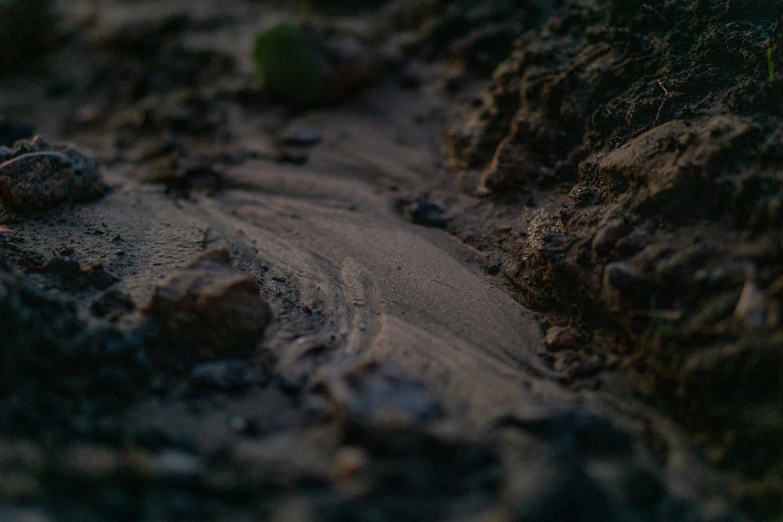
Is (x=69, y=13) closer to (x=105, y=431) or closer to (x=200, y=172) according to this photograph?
(x=200, y=172)

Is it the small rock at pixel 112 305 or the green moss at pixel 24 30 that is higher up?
the green moss at pixel 24 30

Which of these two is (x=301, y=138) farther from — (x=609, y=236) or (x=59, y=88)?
(x=59, y=88)

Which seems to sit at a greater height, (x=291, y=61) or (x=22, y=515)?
(x=291, y=61)

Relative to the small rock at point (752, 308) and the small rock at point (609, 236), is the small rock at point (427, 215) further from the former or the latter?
the small rock at point (752, 308)

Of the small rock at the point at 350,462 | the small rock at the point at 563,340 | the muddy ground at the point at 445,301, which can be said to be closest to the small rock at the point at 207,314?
the muddy ground at the point at 445,301

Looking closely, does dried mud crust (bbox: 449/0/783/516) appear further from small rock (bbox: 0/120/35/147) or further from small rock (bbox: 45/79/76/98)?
small rock (bbox: 45/79/76/98)

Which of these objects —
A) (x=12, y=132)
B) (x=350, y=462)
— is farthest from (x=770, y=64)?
(x=12, y=132)
